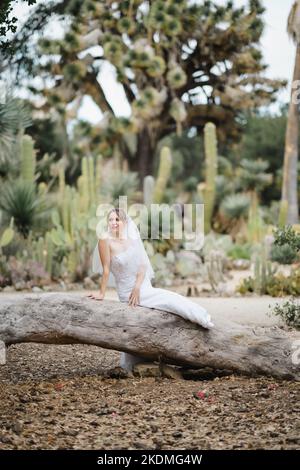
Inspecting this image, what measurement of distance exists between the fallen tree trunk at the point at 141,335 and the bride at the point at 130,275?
9 centimetres

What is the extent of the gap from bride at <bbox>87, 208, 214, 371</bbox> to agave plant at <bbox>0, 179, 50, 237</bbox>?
26.2ft

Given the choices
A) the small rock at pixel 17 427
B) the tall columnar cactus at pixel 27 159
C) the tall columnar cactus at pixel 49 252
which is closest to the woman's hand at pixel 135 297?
the small rock at pixel 17 427

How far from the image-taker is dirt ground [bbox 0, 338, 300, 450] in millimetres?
4336

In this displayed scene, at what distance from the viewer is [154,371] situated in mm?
5793

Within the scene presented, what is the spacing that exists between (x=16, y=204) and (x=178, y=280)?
3246 millimetres

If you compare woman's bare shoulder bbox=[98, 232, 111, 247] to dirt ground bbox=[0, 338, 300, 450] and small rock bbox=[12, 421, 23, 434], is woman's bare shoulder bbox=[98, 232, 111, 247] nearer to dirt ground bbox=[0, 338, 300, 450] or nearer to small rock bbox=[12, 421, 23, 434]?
dirt ground bbox=[0, 338, 300, 450]

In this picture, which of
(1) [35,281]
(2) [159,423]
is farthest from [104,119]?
(2) [159,423]

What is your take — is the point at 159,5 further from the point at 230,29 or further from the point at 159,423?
the point at 159,423

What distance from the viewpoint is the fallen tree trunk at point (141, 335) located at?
5.51 metres

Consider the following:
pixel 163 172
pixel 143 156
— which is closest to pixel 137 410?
pixel 163 172

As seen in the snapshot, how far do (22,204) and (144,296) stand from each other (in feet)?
27.8

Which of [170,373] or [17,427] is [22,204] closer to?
[170,373]

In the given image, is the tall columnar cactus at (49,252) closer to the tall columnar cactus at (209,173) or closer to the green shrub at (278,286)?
the green shrub at (278,286)

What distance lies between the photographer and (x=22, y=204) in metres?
13.8
